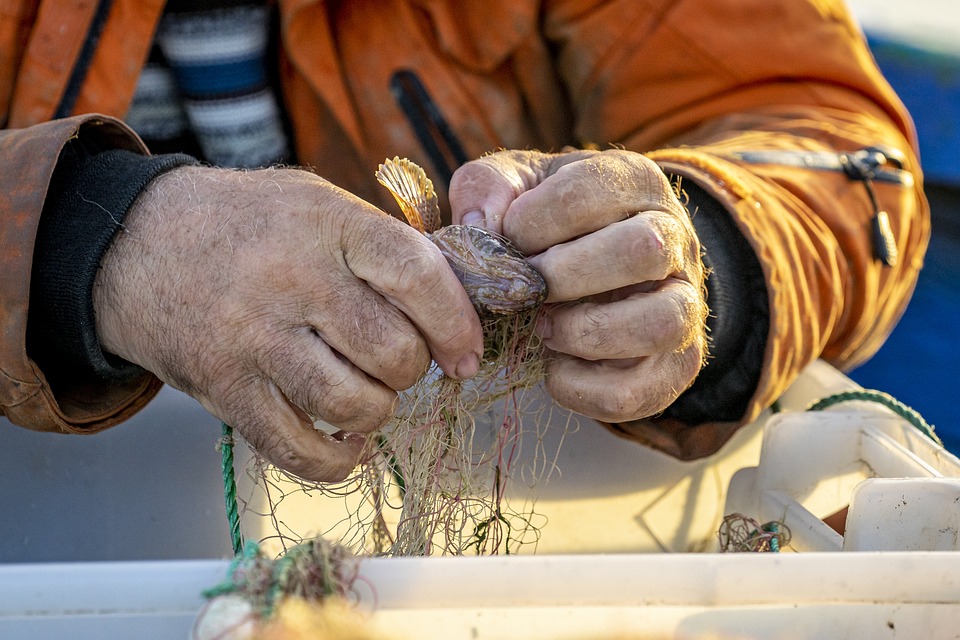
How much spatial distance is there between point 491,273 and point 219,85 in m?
0.80

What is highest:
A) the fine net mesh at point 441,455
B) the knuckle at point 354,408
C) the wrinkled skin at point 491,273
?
the wrinkled skin at point 491,273

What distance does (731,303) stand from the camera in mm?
1166

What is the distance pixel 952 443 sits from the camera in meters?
2.28

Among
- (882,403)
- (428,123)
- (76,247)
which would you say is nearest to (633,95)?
(428,123)

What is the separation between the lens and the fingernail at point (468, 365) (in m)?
0.92

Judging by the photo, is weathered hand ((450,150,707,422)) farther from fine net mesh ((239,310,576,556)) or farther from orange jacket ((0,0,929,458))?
orange jacket ((0,0,929,458))

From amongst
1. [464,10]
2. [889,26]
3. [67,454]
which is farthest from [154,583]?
[889,26]

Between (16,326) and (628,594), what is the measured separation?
685mm

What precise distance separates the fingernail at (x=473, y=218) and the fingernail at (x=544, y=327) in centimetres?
13

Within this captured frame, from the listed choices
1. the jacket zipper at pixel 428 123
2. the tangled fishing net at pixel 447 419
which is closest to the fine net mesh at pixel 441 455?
the tangled fishing net at pixel 447 419

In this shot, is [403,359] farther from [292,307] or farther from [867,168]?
[867,168]

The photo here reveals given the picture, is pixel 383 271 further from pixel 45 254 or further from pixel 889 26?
pixel 889 26

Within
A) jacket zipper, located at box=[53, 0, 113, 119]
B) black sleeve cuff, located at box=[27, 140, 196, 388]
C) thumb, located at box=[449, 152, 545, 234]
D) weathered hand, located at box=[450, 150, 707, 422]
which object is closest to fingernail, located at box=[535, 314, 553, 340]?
weathered hand, located at box=[450, 150, 707, 422]

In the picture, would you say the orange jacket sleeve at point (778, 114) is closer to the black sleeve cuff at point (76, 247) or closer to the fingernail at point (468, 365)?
the fingernail at point (468, 365)
